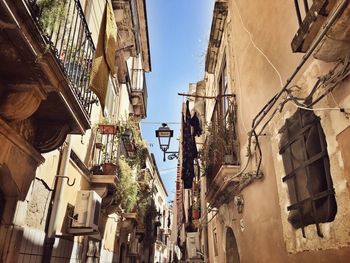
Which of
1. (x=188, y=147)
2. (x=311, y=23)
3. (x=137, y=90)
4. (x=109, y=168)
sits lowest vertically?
(x=311, y=23)

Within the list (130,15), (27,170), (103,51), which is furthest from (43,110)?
(130,15)

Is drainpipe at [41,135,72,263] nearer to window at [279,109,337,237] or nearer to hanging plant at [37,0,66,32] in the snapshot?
hanging plant at [37,0,66,32]

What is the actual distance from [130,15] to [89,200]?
20.6 feet

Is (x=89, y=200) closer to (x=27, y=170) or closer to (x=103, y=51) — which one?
(x=27, y=170)

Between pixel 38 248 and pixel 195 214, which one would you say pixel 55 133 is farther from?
pixel 195 214

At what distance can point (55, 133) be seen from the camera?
464 cm

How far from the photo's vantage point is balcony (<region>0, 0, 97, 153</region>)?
294 centimetres

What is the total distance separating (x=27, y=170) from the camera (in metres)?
4.27

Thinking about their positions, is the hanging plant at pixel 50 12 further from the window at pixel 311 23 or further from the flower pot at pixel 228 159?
the flower pot at pixel 228 159

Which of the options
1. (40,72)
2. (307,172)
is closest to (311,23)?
(307,172)

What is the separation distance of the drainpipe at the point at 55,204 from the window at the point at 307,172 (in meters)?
3.53

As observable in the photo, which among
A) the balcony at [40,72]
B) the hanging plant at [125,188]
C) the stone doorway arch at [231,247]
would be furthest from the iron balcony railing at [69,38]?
the stone doorway arch at [231,247]

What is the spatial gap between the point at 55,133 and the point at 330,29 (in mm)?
3648

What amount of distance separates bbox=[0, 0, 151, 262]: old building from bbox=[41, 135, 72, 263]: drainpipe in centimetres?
1
